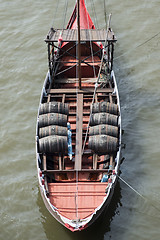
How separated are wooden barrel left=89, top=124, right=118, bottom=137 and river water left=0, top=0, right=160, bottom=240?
3.17 meters

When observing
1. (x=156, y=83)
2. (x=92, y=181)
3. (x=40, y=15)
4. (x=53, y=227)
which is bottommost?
(x=53, y=227)

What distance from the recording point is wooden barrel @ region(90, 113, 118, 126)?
60.4 feet

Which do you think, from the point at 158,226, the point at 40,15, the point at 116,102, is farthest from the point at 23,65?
the point at 158,226

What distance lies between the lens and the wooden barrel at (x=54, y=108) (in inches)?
750

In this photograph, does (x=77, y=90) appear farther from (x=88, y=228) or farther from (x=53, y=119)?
(x=88, y=228)

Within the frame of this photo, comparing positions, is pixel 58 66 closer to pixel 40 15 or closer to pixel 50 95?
pixel 50 95

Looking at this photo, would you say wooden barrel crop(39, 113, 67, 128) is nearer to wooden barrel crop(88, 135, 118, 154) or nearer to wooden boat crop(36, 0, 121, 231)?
wooden boat crop(36, 0, 121, 231)

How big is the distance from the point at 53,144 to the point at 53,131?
78 cm

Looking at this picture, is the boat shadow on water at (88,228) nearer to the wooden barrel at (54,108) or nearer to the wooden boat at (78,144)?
the wooden boat at (78,144)

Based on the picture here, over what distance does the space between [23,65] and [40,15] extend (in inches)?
283

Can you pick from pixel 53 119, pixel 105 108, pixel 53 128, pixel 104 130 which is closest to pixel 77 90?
pixel 105 108

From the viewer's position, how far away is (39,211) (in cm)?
1823

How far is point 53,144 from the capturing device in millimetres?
17375

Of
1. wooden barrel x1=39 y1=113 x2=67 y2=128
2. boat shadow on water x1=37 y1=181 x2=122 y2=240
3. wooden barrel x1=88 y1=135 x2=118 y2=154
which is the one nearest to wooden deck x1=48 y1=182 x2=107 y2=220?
boat shadow on water x1=37 y1=181 x2=122 y2=240
